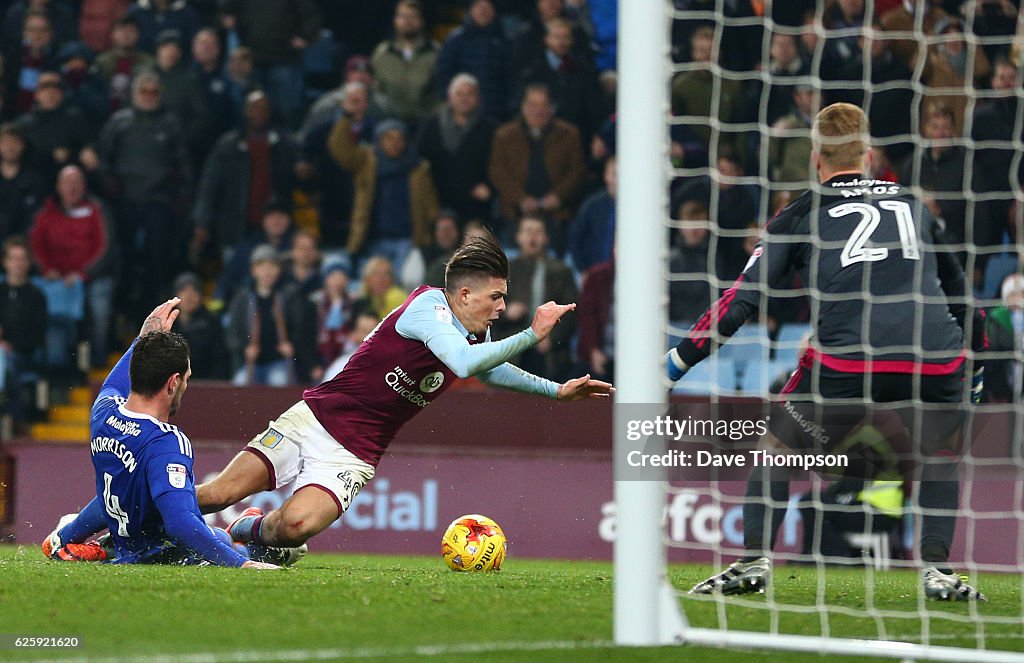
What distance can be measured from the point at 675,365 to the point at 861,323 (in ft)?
2.80

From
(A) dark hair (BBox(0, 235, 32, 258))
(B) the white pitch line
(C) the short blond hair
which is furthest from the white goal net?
(A) dark hair (BBox(0, 235, 32, 258))

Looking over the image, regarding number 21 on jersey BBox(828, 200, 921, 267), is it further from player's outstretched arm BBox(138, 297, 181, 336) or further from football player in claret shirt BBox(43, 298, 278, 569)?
player's outstretched arm BBox(138, 297, 181, 336)

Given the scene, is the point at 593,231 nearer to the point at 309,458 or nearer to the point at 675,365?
the point at 309,458

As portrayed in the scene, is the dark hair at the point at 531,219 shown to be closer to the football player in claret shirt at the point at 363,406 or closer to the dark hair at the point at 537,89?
the dark hair at the point at 537,89

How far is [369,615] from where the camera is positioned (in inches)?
188

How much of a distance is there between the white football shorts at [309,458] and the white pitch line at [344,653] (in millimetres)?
2652

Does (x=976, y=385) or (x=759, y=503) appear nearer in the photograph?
(x=759, y=503)

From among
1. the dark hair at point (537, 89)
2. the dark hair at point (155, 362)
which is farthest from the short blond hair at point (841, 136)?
the dark hair at point (537, 89)

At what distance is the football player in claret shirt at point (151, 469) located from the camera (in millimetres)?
6059

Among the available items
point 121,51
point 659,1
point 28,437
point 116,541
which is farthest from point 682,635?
point 121,51

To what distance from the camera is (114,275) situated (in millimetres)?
12656

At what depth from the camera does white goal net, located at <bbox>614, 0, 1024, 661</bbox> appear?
4402 millimetres

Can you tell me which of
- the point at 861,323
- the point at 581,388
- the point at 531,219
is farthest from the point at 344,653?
the point at 531,219

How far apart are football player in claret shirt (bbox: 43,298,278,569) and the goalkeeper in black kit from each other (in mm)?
2116
